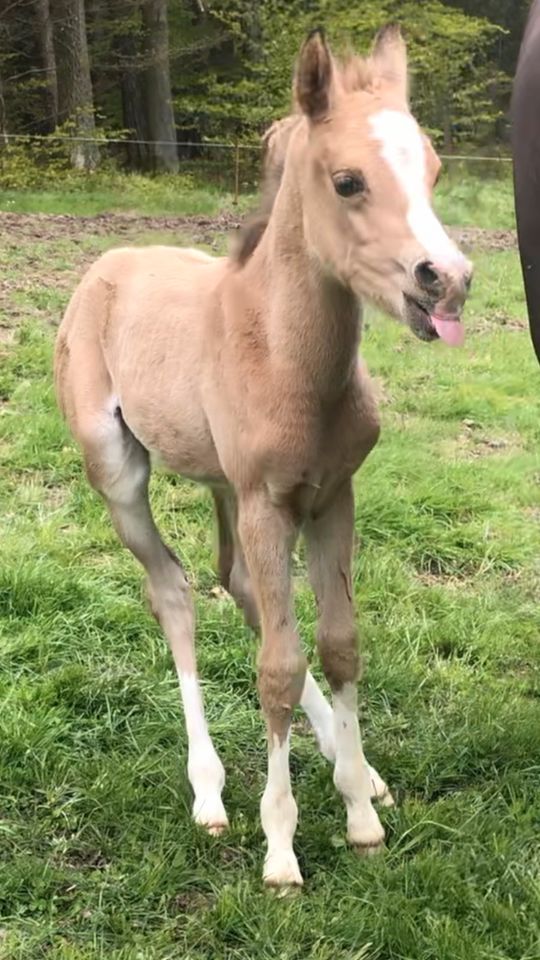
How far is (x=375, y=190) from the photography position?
1.98 m

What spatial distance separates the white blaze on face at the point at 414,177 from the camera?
1.85 metres

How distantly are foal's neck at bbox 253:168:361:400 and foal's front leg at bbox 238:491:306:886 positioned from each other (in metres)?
0.32

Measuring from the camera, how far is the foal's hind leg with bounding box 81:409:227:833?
10.2ft

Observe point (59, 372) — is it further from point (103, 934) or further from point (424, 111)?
point (424, 111)

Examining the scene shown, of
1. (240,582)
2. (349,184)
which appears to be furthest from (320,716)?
(349,184)

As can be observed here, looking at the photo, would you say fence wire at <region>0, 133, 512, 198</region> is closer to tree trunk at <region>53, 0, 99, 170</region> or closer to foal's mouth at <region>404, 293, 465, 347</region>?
tree trunk at <region>53, 0, 99, 170</region>

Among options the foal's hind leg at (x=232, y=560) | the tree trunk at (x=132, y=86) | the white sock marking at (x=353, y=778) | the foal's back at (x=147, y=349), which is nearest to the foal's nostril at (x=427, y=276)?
the foal's back at (x=147, y=349)

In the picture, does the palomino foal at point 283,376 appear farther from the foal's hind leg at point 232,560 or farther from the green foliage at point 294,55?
the green foliage at point 294,55

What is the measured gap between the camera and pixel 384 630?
3762mm

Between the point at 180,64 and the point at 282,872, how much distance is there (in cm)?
2240

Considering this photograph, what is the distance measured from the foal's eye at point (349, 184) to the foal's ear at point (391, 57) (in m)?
0.33

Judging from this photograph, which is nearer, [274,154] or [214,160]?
[274,154]

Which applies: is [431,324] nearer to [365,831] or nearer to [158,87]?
[365,831]

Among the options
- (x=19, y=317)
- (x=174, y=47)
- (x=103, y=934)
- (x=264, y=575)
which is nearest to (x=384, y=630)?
(x=264, y=575)
